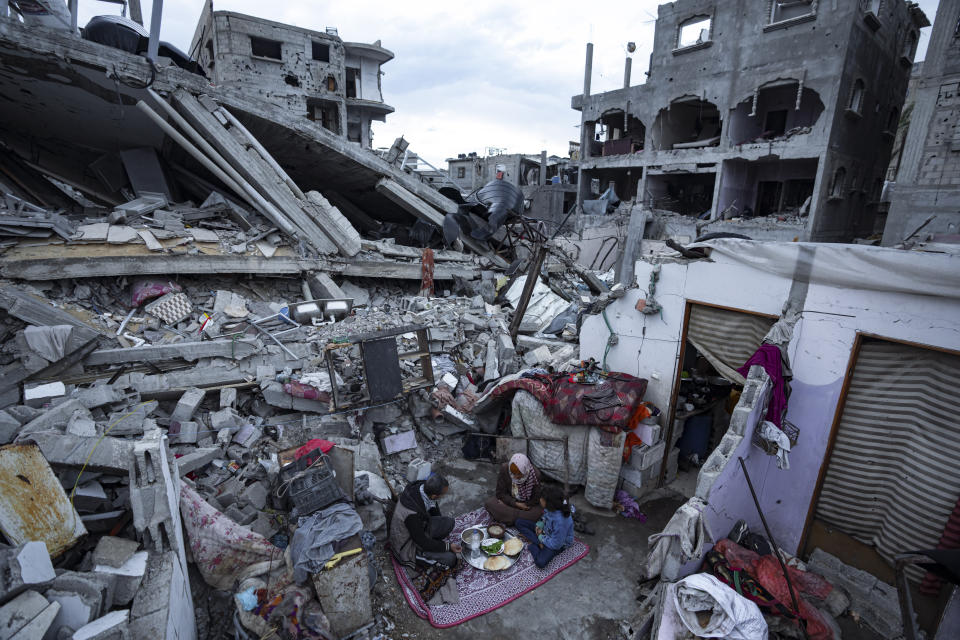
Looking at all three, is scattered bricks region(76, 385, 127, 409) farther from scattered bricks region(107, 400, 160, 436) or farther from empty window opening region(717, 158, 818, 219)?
empty window opening region(717, 158, 818, 219)

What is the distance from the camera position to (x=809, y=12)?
16672mm

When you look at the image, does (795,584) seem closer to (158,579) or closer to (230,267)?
(158,579)

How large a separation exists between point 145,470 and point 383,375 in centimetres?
342

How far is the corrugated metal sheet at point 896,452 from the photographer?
4.02 meters

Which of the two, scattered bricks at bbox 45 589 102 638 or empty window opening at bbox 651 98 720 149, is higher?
empty window opening at bbox 651 98 720 149

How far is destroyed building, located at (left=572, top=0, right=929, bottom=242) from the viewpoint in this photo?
52.7 feet

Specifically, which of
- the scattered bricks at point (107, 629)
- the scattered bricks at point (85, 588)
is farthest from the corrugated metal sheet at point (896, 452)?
the scattered bricks at point (85, 588)

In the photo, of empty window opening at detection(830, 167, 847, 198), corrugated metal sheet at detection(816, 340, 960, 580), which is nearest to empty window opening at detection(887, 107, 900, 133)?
empty window opening at detection(830, 167, 847, 198)

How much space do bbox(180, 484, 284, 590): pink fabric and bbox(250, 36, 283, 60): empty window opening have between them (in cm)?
2391

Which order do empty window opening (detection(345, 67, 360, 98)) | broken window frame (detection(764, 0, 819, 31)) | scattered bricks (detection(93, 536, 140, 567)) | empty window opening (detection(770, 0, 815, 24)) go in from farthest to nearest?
empty window opening (detection(345, 67, 360, 98))
empty window opening (detection(770, 0, 815, 24))
broken window frame (detection(764, 0, 819, 31))
scattered bricks (detection(93, 536, 140, 567))

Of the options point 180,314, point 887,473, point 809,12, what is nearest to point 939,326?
point 887,473

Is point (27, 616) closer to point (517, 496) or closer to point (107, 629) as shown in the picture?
point (107, 629)

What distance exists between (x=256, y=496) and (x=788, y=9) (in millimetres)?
23661

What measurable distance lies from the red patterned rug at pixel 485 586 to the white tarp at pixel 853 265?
4.05 metres
